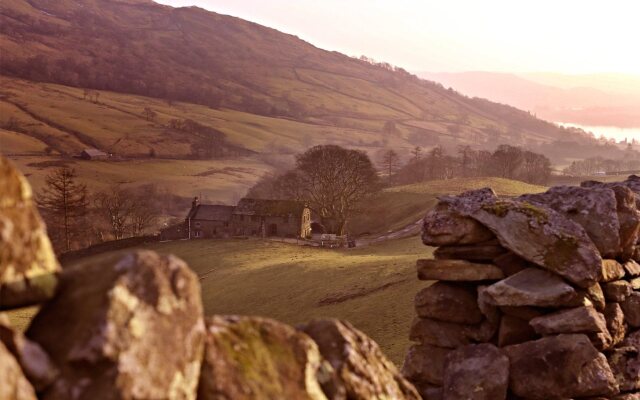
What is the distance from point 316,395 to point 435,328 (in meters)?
8.09

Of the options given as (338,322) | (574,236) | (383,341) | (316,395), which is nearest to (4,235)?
(316,395)

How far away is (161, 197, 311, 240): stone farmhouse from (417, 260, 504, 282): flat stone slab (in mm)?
85548

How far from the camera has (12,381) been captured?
4.92 metres

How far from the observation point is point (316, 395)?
7004 mm

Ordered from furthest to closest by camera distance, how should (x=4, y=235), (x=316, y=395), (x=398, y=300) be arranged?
(x=398, y=300) < (x=316, y=395) < (x=4, y=235)

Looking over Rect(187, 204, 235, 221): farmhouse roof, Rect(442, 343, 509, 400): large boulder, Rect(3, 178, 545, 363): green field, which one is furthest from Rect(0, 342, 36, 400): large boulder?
Rect(187, 204, 235, 221): farmhouse roof

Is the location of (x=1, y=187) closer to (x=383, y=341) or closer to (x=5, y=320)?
(x=5, y=320)

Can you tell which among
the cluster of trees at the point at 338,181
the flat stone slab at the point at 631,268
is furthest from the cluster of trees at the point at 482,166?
the flat stone slab at the point at 631,268

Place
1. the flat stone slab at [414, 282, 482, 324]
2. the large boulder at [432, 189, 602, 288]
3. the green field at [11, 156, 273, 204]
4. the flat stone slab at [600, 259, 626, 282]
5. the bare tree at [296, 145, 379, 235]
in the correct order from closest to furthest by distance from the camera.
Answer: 1. the large boulder at [432, 189, 602, 288]
2. the flat stone slab at [600, 259, 626, 282]
3. the flat stone slab at [414, 282, 482, 324]
4. the bare tree at [296, 145, 379, 235]
5. the green field at [11, 156, 273, 204]

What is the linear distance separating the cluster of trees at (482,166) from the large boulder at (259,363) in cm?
14272

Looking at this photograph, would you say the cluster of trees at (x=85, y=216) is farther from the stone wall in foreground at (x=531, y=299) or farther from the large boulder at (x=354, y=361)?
the large boulder at (x=354, y=361)

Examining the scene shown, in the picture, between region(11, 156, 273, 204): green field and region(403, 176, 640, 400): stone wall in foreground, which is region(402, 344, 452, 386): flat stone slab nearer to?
region(403, 176, 640, 400): stone wall in foreground

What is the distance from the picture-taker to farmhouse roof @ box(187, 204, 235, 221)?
4126 inches

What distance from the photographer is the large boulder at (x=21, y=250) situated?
5.48 meters
